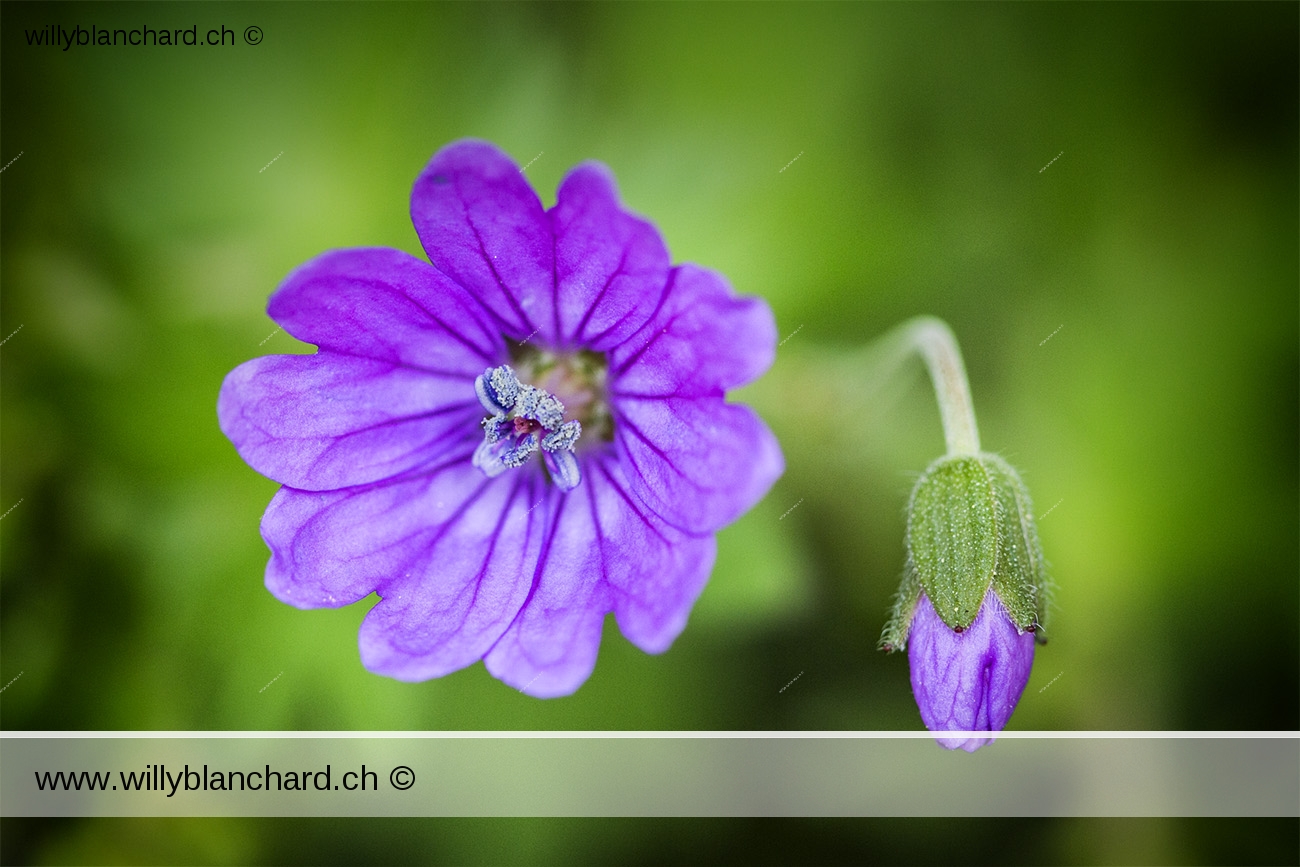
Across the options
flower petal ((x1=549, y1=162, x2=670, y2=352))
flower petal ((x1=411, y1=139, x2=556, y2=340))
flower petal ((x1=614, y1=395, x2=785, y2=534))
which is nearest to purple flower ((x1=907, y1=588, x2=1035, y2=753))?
flower petal ((x1=614, y1=395, x2=785, y2=534))

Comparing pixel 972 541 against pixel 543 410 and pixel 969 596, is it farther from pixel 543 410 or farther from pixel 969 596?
pixel 543 410

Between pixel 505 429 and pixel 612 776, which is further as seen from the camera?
pixel 612 776

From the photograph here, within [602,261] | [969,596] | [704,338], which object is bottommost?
[969,596]

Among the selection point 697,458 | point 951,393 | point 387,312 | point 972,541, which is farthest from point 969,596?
point 387,312

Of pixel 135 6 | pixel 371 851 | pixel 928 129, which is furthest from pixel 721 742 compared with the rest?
pixel 135 6

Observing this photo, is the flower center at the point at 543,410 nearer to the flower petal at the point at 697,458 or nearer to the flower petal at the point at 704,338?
the flower petal at the point at 697,458

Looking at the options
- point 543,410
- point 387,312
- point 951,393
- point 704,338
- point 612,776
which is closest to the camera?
point 704,338

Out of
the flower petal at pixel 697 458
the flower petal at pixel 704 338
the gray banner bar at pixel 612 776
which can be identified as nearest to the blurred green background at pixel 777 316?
the gray banner bar at pixel 612 776
